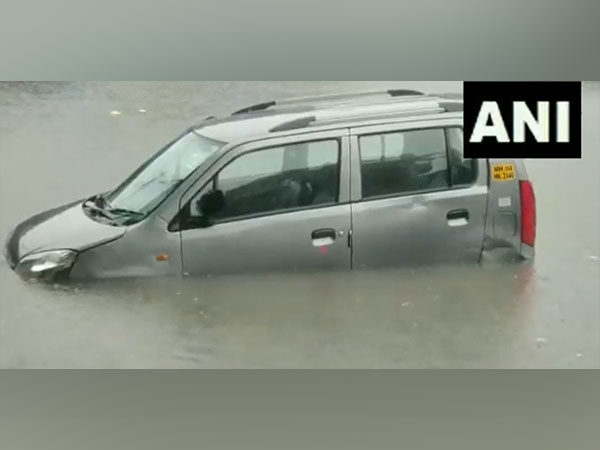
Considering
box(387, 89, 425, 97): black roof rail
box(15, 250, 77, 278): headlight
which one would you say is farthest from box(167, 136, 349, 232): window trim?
box(15, 250, 77, 278): headlight

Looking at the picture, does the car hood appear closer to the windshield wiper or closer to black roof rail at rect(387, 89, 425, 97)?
the windshield wiper

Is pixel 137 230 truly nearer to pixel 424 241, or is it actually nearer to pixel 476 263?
pixel 424 241

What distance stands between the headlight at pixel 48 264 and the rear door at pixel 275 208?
1.14ft

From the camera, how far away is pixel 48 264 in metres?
2.25

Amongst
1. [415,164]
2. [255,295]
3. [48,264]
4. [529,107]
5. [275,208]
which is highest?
[529,107]

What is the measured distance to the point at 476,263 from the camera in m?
2.31

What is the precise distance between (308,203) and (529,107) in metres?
0.73

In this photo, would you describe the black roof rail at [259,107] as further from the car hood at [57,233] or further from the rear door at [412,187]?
the car hood at [57,233]

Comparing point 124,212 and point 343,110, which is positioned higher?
point 343,110

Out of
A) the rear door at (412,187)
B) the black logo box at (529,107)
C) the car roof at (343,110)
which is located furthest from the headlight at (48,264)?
the black logo box at (529,107)

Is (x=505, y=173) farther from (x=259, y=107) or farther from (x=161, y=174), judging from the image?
(x=161, y=174)

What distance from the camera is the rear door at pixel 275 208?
2.27m

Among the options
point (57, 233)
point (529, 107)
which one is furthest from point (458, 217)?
point (57, 233)

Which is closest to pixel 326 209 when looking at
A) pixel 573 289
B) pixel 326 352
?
pixel 326 352
